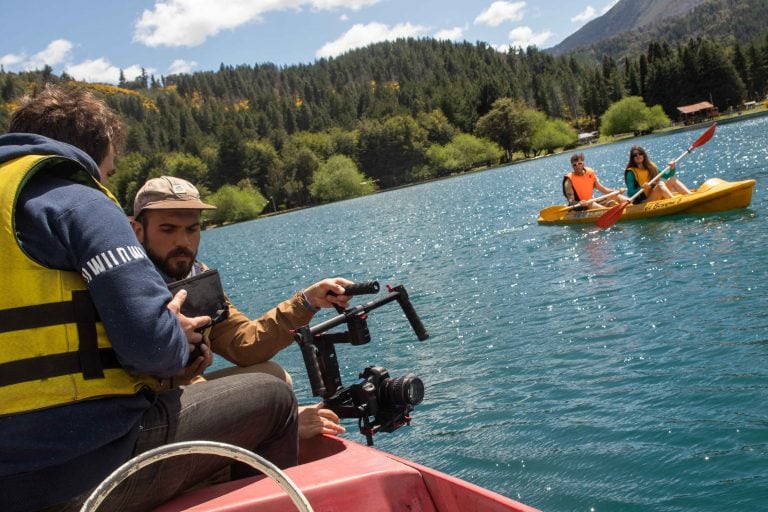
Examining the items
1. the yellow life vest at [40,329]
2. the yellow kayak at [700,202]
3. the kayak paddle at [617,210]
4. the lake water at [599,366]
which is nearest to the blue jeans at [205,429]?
the yellow life vest at [40,329]

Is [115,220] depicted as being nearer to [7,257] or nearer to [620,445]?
[7,257]

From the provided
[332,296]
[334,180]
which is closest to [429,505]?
[332,296]

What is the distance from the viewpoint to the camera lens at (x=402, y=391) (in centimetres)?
352

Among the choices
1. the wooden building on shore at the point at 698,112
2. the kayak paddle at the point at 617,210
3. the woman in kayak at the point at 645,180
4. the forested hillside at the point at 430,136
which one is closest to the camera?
the kayak paddle at the point at 617,210

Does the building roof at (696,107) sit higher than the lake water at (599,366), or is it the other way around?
the building roof at (696,107)

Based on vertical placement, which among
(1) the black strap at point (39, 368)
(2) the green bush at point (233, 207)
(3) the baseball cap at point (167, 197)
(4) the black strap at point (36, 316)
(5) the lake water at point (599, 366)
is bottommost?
(5) the lake water at point (599, 366)

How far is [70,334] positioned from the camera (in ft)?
7.77

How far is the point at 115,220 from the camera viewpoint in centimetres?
242

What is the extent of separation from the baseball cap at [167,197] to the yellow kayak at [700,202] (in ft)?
52.2

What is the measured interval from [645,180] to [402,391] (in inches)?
670

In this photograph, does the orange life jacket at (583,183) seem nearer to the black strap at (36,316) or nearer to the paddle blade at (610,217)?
the paddle blade at (610,217)

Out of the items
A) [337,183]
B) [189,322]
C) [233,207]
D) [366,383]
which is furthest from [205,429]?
[337,183]

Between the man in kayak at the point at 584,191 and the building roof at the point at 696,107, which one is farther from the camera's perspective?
the building roof at the point at 696,107

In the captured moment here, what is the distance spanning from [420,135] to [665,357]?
112893 mm
